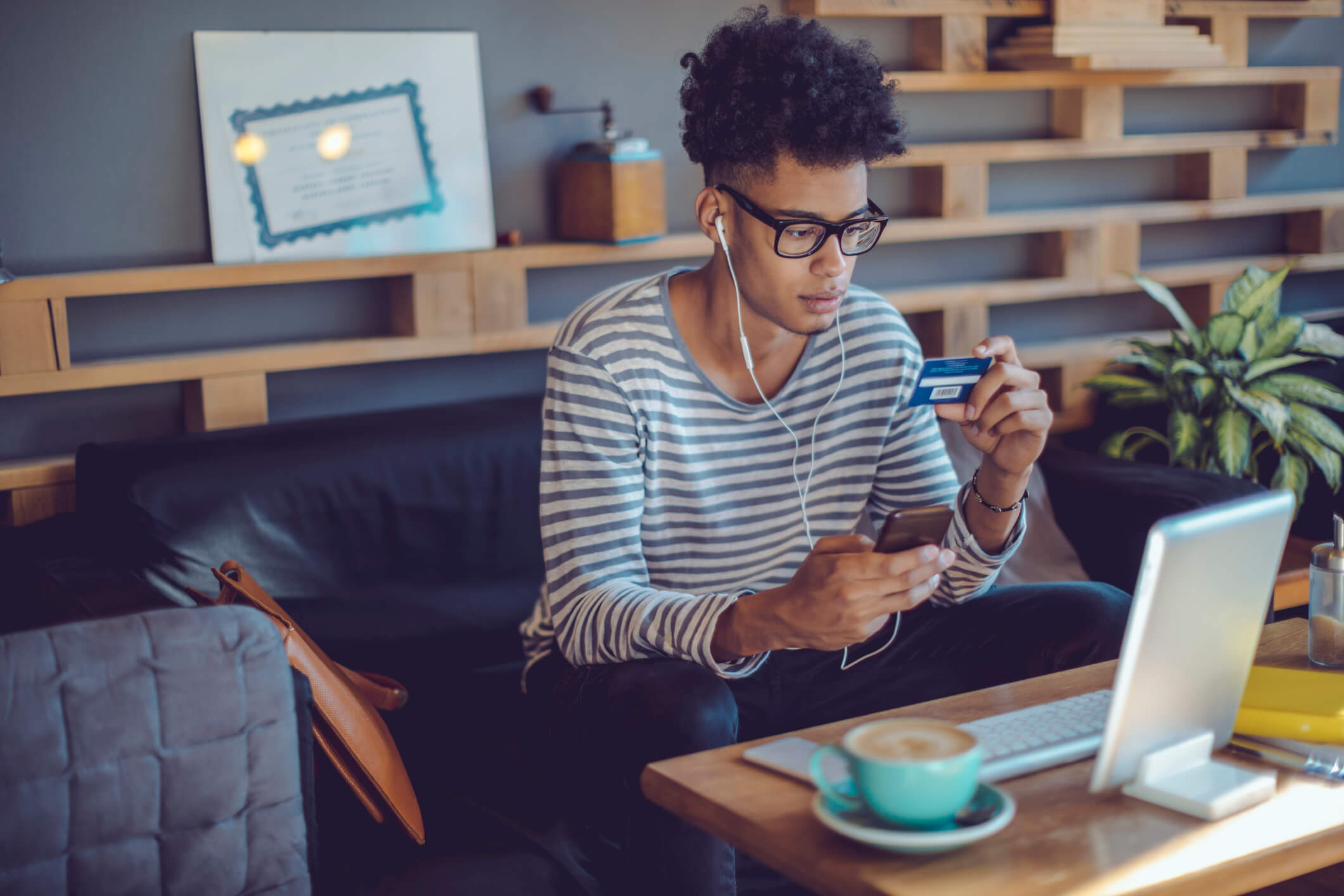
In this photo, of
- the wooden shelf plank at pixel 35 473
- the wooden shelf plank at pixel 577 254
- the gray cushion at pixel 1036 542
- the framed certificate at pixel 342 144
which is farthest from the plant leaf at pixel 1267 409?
the wooden shelf plank at pixel 35 473

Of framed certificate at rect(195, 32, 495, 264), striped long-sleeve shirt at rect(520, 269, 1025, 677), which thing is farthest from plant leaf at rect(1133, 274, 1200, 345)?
framed certificate at rect(195, 32, 495, 264)

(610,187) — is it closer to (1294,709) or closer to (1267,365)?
(1267,365)

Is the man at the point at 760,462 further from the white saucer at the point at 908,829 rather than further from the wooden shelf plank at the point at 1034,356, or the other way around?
the wooden shelf plank at the point at 1034,356

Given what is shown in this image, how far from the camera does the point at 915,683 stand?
5.35 feet

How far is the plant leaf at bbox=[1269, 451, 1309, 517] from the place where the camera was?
2.74 metres

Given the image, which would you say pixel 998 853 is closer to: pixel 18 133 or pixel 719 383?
pixel 719 383

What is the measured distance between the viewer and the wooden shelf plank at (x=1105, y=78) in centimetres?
287

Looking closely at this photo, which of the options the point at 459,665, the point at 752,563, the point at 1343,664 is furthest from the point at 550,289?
the point at 1343,664

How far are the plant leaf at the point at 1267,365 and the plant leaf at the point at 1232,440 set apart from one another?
0.27 ft

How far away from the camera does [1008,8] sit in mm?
2928

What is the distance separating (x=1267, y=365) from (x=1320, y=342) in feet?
0.70

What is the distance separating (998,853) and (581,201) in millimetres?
1778

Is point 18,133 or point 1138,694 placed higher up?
point 18,133

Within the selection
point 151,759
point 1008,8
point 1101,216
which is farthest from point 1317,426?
point 151,759
